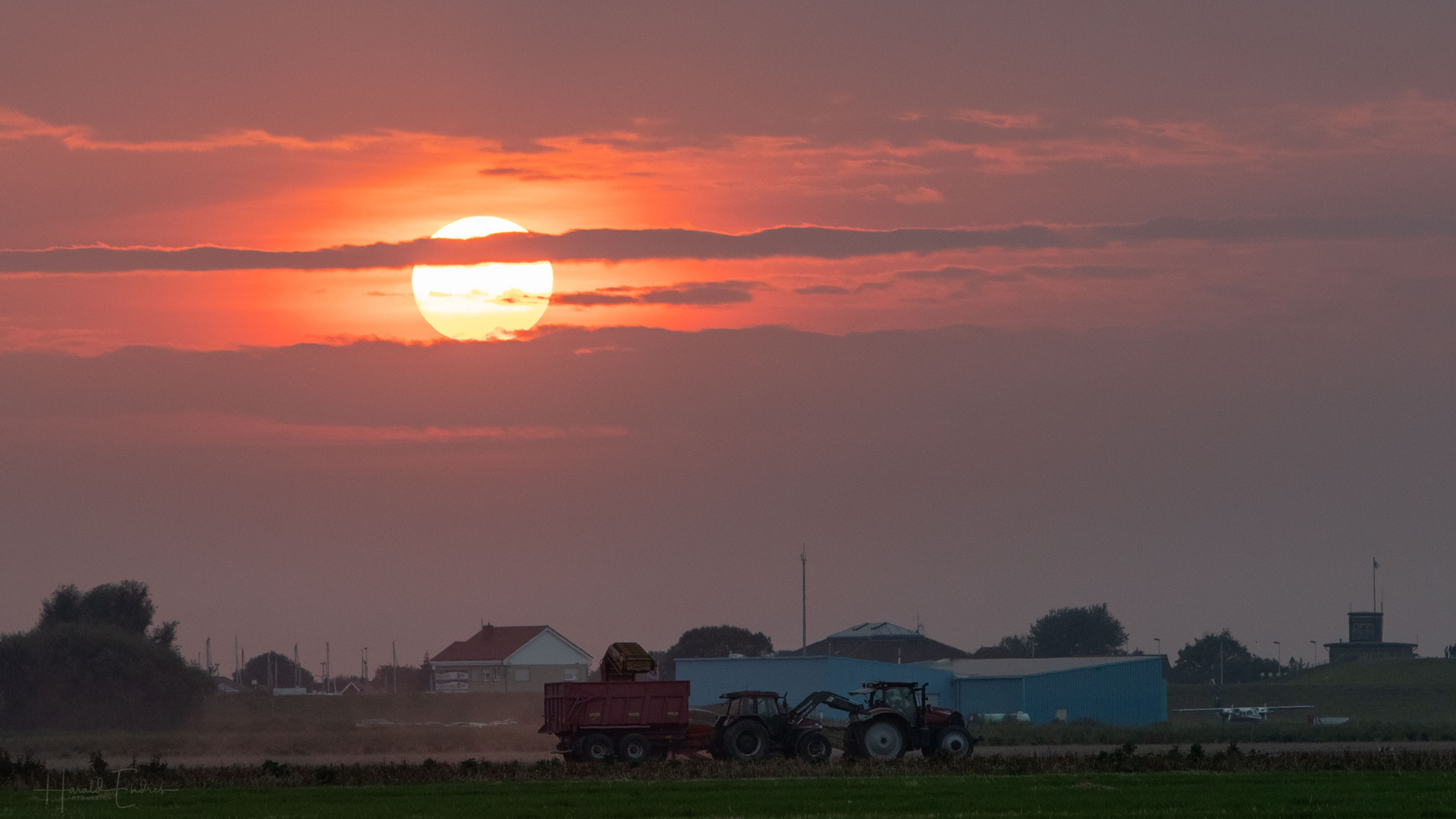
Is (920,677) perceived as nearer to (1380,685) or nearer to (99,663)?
(99,663)

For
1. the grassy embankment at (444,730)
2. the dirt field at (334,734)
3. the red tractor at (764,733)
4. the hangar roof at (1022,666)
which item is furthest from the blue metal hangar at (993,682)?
the red tractor at (764,733)

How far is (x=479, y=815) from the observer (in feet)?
95.1

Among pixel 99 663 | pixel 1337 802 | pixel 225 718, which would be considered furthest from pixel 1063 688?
pixel 1337 802

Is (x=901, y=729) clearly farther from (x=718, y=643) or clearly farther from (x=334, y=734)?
(x=718, y=643)

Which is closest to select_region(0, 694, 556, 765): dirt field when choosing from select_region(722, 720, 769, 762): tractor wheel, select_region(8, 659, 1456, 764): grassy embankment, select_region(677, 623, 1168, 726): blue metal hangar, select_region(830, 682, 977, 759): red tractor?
select_region(8, 659, 1456, 764): grassy embankment

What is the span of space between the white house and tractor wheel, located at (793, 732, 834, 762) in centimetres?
8174

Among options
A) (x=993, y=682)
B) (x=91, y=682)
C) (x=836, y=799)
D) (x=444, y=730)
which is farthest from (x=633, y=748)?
(x=91, y=682)

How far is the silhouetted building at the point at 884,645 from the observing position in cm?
17688

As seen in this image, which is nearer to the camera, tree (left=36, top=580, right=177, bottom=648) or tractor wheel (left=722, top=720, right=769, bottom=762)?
tractor wheel (left=722, top=720, right=769, bottom=762)

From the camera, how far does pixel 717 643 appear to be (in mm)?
194750

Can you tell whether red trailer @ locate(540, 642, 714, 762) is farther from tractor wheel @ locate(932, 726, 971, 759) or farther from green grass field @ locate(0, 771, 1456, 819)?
green grass field @ locate(0, 771, 1456, 819)

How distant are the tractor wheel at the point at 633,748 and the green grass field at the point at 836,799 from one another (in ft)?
28.4

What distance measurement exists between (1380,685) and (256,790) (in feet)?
438

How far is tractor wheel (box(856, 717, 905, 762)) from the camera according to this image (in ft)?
149
